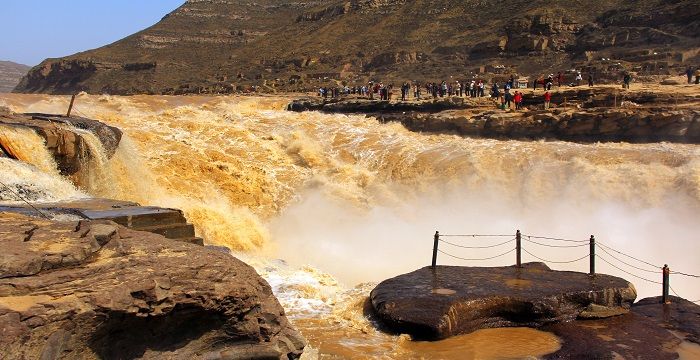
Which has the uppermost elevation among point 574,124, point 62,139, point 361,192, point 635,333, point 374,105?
point 374,105

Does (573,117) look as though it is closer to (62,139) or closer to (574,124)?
(574,124)

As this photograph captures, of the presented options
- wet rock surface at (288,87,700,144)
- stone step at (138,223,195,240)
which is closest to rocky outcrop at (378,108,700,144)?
wet rock surface at (288,87,700,144)

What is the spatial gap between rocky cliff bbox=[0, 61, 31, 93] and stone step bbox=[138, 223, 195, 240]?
87.2 meters

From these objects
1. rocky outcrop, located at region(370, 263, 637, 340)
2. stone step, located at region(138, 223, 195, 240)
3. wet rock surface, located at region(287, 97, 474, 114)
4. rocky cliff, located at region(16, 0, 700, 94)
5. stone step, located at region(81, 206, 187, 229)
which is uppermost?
rocky cliff, located at region(16, 0, 700, 94)

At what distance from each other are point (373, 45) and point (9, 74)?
7272cm

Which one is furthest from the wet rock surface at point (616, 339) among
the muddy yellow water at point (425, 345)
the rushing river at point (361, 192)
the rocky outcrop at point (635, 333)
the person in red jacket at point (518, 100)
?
the person in red jacket at point (518, 100)

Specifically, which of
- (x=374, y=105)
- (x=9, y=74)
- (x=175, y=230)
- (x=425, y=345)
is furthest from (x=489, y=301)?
(x=9, y=74)

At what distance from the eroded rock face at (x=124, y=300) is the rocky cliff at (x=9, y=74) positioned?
91294 mm

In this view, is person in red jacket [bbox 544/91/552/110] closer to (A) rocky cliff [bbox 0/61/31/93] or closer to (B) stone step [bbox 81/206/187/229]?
(B) stone step [bbox 81/206/187/229]

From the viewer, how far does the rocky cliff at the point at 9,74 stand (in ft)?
301

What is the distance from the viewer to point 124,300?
4.77 m

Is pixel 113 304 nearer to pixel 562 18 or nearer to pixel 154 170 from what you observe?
pixel 154 170

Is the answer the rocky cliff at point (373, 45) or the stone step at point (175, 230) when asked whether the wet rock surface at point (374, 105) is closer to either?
the rocky cliff at point (373, 45)

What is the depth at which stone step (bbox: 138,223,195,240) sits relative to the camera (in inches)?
374
